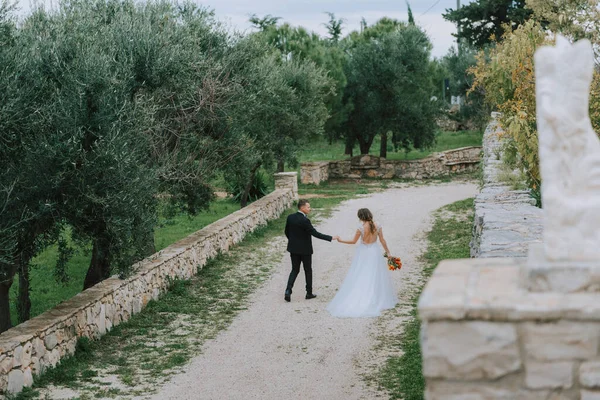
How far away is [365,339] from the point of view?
32.9 ft

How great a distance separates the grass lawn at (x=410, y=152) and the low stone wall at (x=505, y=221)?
68.7 feet

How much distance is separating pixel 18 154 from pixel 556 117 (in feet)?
23.7

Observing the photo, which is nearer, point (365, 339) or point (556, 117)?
point (556, 117)

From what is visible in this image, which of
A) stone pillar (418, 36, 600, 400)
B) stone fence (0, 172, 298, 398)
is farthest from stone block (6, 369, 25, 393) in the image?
stone pillar (418, 36, 600, 400)

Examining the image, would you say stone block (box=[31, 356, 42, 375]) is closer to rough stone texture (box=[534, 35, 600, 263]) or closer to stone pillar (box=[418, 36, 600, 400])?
stone pillar (box=[418, 36, 600, 400])

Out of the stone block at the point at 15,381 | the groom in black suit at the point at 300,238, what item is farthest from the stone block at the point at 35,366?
the groom in black suit at the point at 300,238

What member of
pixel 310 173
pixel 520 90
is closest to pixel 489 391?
pixel 520 90

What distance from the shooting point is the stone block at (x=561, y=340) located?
12.3ft

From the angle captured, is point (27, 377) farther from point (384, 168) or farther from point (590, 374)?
point (384, 168)

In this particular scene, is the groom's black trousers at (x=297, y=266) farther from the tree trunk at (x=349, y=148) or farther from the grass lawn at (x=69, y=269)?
the tree trunk at (x=349, y=148)

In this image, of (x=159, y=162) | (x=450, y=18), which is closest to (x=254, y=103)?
(x=159, y=162)

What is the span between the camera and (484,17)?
33.1 meters

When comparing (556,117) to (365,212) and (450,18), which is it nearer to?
(365,212)

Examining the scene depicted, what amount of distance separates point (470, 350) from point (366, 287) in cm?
767
